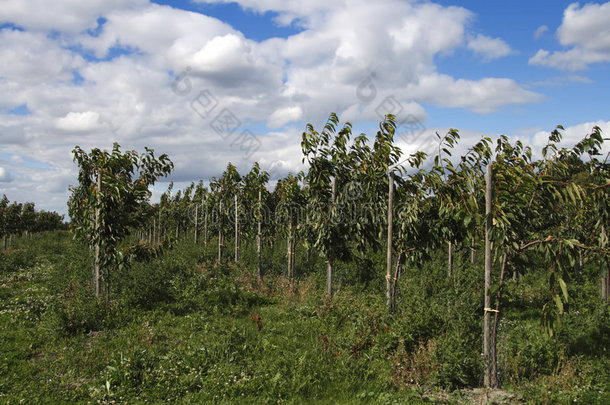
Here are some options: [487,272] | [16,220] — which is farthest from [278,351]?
[16,220]

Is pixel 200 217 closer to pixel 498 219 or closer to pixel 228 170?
pixel 228 170

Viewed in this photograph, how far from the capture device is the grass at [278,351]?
5.61 meters

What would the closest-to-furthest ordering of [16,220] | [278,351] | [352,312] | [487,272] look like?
1. [487,272]
2. [278,351]
3. [352,312]
4. [16,220]

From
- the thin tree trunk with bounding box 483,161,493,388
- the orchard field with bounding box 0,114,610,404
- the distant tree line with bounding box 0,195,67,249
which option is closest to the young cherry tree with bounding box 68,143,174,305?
the orchard field with bounding box 0,114,610,404

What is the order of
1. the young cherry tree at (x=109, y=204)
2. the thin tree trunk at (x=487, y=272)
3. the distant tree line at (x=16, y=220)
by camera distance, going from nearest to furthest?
the thin tree trunk at (x=487, y=272) < the young cherry tree at (x=109, y=204) < the distant tree line at (x=16, y=220)

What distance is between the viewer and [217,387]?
578 cm

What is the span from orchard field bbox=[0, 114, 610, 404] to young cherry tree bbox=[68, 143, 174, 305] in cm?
4

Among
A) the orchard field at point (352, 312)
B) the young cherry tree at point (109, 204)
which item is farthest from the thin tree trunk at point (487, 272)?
the young cherry tree at point (109, 204)

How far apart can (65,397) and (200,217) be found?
905 inches

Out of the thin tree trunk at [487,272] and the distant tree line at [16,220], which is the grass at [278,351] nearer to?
the thin tree trunk at [487,272]

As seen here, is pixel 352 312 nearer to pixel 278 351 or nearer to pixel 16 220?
pixel 278 351

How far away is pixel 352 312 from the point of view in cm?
868

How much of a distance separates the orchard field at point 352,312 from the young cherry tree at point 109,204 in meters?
Result: 0.04

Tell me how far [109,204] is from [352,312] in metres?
6.27
